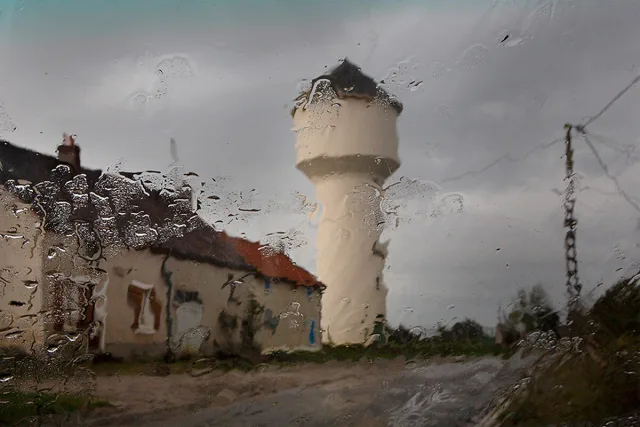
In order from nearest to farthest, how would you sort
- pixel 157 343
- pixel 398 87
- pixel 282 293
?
pixel 157 343
pixel 282 293
pixel 398 87

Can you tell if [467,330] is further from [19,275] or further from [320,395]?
[19,275]

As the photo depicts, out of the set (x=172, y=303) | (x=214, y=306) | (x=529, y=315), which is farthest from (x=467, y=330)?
(x=172, y=303)

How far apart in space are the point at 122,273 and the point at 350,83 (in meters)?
0.96

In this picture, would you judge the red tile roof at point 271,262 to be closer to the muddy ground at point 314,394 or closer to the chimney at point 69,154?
the muddy ground at point 314,394

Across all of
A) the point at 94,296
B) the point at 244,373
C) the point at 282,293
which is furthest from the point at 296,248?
the point at 94,296

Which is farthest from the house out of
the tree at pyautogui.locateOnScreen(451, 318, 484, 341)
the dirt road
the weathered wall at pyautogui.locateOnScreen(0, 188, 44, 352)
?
the tree at pyautogui.locateOnScreen(451, 318, 484, 341)

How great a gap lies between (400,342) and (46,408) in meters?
1.12

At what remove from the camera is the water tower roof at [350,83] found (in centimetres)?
197

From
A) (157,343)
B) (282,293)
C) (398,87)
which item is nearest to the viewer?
(157,343)

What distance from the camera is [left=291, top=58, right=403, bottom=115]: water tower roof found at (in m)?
1.97

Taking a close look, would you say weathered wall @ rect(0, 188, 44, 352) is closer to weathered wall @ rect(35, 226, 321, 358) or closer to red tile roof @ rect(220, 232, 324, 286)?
weathered wall @ rect(35, 226, 321, 358)

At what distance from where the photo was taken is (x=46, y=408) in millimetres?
1736

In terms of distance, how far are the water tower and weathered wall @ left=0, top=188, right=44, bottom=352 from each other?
0.86m

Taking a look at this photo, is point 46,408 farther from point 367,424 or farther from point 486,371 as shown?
point 486,371
